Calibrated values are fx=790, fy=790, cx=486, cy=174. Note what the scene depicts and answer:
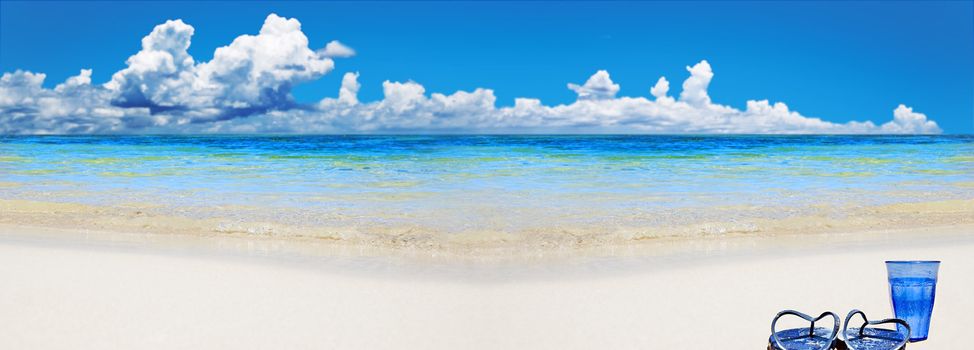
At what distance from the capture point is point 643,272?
22.3 feet

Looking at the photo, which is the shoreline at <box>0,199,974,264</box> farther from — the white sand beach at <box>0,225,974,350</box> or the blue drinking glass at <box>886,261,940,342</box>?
the blue drinking glass at <box>886,261,940,342</box>

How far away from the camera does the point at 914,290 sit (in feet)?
13.7

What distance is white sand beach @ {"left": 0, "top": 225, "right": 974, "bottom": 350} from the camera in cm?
492

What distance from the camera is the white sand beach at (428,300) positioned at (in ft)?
16.1

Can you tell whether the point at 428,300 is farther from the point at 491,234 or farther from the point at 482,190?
the point at 482,190

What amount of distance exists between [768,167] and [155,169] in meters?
15.6

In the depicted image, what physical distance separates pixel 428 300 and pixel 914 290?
10.3ft

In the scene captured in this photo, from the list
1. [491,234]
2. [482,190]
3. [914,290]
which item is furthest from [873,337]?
[482,190]

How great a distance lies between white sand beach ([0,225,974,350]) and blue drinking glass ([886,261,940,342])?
0.60m

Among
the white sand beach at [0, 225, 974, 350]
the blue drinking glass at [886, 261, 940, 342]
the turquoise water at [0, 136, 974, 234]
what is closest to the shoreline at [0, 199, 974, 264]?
the white sand beach at [0, 225, 974, 350]

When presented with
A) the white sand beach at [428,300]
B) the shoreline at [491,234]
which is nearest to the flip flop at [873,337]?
the white sand beach at [428,300]

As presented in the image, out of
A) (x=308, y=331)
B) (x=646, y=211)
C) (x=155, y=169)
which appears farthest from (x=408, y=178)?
(x=308, y=331)

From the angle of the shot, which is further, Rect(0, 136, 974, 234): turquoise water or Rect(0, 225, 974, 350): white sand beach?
Rect(0, 136, 974, 234): turquoise water

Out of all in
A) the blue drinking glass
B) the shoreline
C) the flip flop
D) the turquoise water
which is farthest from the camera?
the turquoise water
